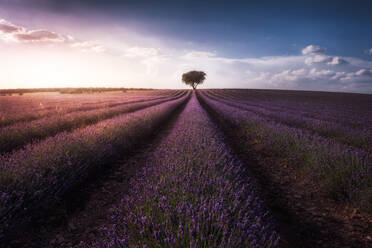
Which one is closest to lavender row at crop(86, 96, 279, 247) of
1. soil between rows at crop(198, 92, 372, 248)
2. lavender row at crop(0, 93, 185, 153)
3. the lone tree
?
soil between rows at crop(198, 92, 372, 248)

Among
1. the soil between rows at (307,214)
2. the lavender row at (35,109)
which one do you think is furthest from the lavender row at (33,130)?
the soil between rows at (307,214)

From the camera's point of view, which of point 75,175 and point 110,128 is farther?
point 110,128

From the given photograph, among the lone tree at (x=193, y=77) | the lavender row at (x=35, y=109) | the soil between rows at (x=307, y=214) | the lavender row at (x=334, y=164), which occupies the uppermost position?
the lone tree at (x=193, y=77)

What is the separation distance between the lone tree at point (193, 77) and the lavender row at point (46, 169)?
2702 inches

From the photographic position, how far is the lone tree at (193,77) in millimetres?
71250

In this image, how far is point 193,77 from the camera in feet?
233

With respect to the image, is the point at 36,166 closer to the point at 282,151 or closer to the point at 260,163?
the point at 260,163

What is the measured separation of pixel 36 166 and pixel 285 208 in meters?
3.83

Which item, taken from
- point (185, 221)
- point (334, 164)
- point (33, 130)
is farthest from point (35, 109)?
point (334, 164)

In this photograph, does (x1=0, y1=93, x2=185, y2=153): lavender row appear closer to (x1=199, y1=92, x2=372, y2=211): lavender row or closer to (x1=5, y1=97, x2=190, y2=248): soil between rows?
(x1=5, y1=97, x2=190, y2=248): soil between rows

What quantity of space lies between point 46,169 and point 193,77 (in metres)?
71.1

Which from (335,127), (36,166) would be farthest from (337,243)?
(335,127)

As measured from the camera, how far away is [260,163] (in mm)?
4855

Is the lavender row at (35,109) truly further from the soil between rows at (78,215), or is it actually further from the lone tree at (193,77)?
the lone tree at (193,77)
